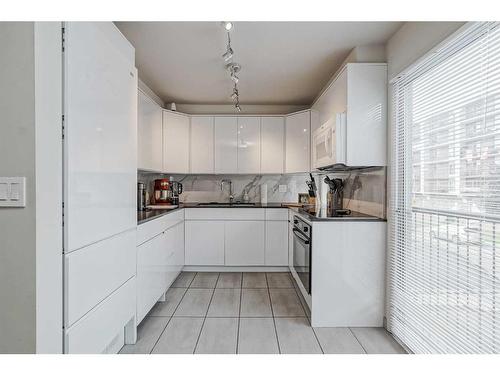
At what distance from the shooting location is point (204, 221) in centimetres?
380

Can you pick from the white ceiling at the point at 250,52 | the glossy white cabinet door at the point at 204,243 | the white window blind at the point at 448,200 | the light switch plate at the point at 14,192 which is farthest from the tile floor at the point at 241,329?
the white ceiling at the point at 250,52

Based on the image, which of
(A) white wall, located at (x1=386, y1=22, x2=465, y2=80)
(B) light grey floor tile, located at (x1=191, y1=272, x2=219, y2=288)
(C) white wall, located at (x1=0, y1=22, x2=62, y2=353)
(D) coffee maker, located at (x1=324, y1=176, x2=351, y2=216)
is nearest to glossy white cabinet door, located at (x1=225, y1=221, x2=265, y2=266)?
(B) light grey floor tile, located at (x1=191, y1=272, x2=219, y2=288)

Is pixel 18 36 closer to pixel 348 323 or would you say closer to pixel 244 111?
pixel 348 323

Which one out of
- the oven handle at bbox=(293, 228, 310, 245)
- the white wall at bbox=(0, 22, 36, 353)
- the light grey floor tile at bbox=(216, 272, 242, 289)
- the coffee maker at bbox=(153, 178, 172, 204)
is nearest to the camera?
the white wall at bbox=(0, 22, 36, 353)

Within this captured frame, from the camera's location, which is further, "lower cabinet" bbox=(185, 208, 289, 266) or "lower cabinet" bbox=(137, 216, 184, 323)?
"lower cabinet" bbox=(185, 208, 289, 266)

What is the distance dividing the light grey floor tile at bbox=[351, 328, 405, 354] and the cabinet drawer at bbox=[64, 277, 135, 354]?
1.67m

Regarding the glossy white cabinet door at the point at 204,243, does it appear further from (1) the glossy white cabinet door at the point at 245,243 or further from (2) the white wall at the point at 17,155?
(2) the white wall at the point at 17,155

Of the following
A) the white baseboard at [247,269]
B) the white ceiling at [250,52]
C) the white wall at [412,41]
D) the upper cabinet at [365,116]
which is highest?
the white ceiling at [250,52]

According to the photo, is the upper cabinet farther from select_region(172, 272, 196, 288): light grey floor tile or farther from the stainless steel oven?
select_region(172, 272, 196, 288): light grey floor tile

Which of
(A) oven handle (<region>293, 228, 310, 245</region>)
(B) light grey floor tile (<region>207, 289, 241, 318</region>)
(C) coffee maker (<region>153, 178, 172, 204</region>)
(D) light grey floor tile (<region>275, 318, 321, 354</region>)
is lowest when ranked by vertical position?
(D) light grey floor tile (<region>275, 318, 321, 354</region>)

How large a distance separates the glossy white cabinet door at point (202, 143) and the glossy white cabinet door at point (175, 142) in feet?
0.32

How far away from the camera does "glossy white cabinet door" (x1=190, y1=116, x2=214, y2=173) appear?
13.4 ft

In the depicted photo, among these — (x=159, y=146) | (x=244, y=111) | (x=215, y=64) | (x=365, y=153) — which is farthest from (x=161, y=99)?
(x=365, y=153)

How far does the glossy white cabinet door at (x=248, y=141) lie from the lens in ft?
13.4
